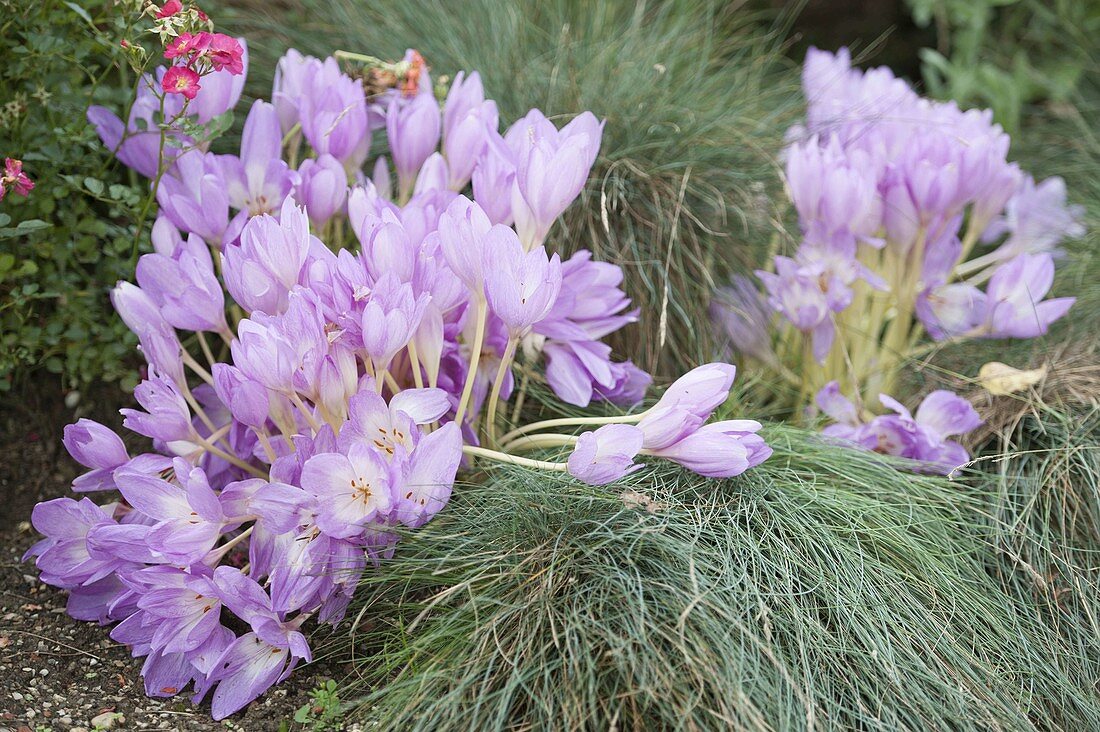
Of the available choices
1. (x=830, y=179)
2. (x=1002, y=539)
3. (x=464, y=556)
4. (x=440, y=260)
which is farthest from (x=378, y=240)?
(x=1002, y=539)

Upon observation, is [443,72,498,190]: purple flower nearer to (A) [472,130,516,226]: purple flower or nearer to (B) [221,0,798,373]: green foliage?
(A) [472,130,516,226]: purple flower

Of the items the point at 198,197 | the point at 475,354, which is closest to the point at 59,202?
the point at 198,197

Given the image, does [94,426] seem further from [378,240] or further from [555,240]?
[555,240]

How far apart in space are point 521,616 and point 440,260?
0.44 meters

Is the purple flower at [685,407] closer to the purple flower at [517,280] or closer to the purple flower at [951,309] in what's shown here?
the purple flower at [517,280]

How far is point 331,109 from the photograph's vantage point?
60.4 inches

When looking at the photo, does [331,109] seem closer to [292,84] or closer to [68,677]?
[292,84]

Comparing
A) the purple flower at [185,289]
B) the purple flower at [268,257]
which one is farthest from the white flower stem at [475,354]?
the purple flower at [185,289]

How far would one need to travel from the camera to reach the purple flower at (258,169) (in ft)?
4.88

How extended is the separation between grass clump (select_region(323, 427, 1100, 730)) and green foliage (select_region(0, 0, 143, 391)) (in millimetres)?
632

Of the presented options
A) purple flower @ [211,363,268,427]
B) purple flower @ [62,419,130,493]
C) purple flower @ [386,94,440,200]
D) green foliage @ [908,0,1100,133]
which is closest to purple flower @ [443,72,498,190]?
purple flower @ [386,94,440,200]

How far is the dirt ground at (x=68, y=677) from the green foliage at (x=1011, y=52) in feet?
7.05

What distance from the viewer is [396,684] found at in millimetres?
1182

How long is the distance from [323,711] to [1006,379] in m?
1.14
